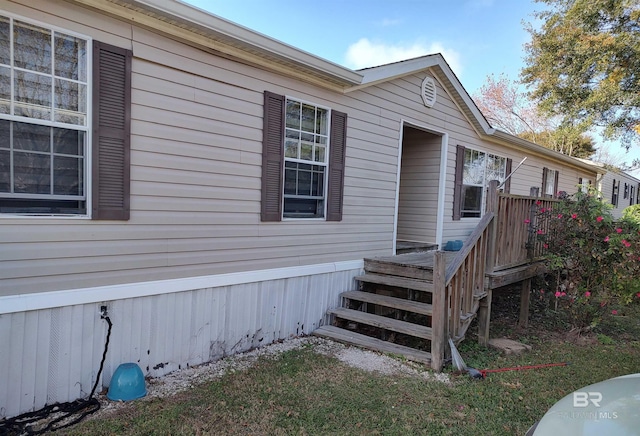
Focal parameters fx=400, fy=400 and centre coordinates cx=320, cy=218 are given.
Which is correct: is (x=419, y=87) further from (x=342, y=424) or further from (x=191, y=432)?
(x=191, y=432)

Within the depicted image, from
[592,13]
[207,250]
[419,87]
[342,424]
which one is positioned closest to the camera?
[342,424]

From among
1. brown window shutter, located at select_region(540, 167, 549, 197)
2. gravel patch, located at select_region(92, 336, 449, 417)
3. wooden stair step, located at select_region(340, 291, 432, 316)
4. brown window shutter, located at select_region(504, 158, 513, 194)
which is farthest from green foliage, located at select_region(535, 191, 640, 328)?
brown window shutter, located at select_region(540, 167, 549, 197)

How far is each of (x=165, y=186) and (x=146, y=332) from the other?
1.31 metres

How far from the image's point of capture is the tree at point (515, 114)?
979 inches

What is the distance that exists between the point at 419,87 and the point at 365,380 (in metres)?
4.69

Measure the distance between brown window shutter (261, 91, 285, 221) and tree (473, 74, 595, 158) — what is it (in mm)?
23615

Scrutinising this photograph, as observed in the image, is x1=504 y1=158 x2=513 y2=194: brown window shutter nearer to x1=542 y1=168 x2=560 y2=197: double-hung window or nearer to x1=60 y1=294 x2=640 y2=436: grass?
x1=542 y1=168 x2=560 y2=197: double-hung window

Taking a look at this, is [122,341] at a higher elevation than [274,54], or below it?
below

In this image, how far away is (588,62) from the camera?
40.0 feet

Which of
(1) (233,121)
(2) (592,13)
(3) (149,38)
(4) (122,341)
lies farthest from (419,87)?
(2) (592,13)

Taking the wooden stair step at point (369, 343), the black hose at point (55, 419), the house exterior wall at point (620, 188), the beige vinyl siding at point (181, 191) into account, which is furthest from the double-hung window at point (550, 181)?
the black hose at point (55, 419)

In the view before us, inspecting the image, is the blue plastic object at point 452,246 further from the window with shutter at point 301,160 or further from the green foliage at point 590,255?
the window with shutter at point 301,160

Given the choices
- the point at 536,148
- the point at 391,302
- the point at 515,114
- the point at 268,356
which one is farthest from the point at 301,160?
the point at 515,114

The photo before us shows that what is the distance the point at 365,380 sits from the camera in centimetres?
368
